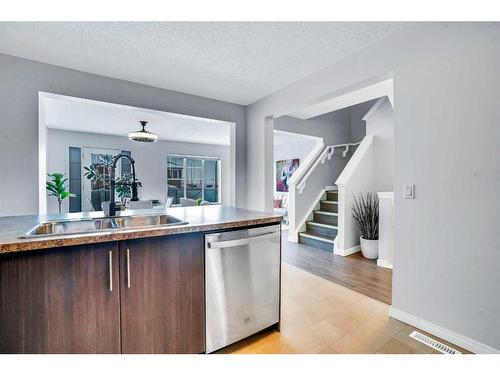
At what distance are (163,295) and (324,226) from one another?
3.45 m

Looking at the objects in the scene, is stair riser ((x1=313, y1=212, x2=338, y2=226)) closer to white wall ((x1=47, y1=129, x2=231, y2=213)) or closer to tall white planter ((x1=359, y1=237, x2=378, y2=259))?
tall white planter ((x1=359, y1=237, x2=378, y2=259))

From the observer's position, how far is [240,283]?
155 centimetres

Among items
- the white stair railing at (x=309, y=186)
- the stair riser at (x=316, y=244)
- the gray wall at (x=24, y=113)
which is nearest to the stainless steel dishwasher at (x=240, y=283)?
the gray wall at (x=24, y=113)

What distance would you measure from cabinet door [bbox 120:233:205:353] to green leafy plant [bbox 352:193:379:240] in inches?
114

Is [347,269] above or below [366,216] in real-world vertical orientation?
below

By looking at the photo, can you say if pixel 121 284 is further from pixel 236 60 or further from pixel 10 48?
pixel 10 48

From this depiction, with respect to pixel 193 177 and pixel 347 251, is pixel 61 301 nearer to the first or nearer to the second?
pixel 347 251

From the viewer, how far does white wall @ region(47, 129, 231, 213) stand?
559 centimetres

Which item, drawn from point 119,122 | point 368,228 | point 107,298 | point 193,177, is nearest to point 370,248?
point 368,228

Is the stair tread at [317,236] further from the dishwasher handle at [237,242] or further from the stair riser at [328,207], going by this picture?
the dishwasher handle at [237,242]

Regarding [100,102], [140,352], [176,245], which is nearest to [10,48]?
[100,102]

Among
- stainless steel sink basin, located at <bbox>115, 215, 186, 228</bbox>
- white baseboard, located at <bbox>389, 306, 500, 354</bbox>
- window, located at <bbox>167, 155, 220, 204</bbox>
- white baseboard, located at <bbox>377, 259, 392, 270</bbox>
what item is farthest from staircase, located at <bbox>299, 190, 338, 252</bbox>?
window, located at <bbox>167, 155, 220, 204</bbox>

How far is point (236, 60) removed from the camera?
236 cm
